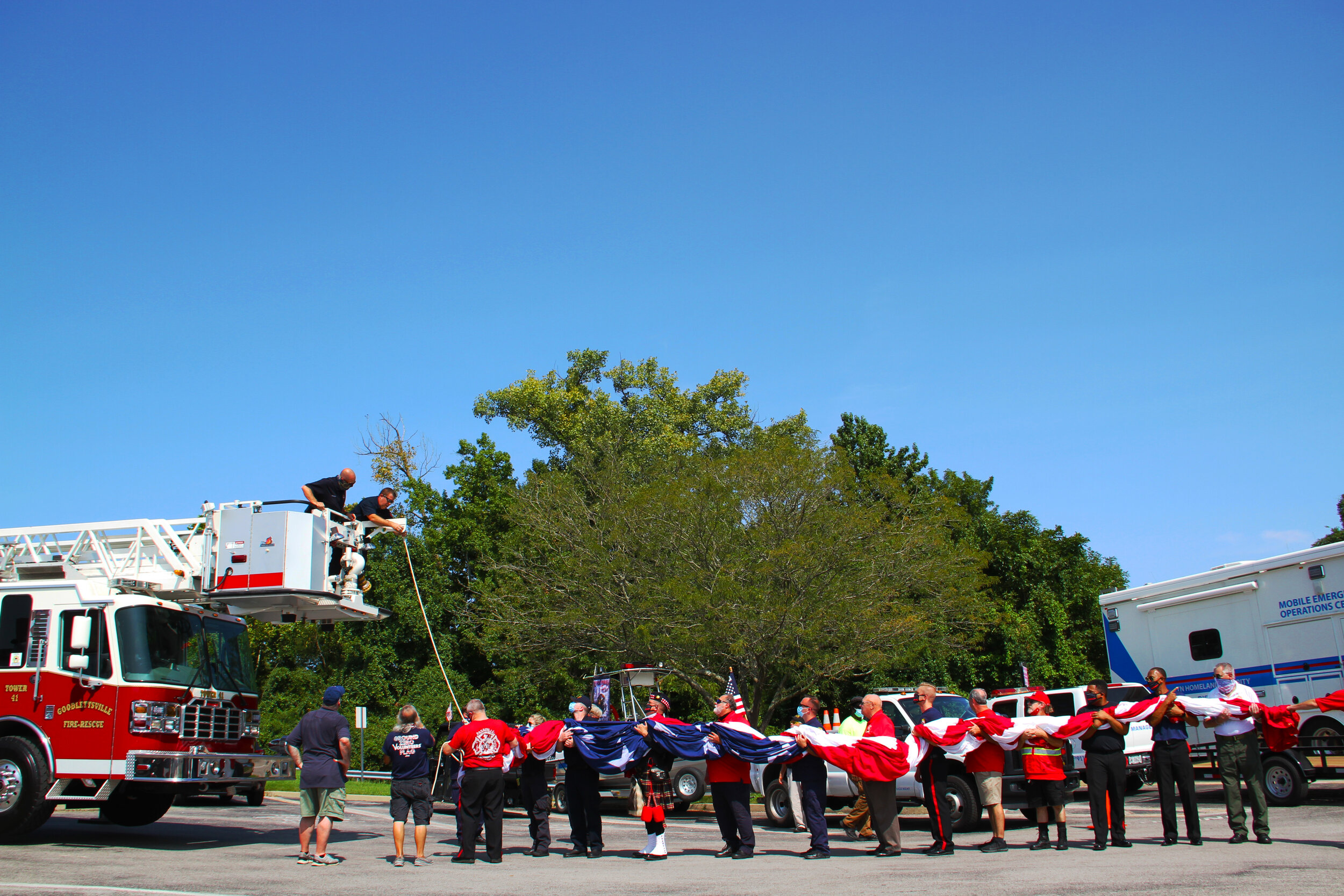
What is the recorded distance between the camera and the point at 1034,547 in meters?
39.9

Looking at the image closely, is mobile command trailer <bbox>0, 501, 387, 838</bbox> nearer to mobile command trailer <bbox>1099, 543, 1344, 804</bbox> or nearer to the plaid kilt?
the plaid kilt

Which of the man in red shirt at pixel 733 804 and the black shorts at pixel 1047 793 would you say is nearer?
the black shorts at pixel 1047 793

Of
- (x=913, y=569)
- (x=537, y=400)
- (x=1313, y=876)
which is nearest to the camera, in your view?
(x=1313, y=876)

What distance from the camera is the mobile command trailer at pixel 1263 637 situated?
46.3ft

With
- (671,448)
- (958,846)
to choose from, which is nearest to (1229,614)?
(958,846)

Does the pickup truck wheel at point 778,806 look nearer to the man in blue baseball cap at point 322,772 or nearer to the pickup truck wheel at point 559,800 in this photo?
the pickup truck wheel at point 559,800

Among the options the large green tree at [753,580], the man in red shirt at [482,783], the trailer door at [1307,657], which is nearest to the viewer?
the man in red shirt at [482,783]

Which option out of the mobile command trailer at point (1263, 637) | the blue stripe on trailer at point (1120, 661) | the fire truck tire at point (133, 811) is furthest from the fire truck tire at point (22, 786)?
the blue stripe on trailer at point (1120, 661)

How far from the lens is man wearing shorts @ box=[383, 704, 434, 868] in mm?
11117

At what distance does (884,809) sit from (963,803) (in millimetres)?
2851

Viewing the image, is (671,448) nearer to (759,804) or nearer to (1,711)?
(759,804)

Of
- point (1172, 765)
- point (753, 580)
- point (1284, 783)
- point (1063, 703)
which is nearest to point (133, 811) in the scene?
point (1172, 765)

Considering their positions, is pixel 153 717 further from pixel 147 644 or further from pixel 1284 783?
pixel 1284 783

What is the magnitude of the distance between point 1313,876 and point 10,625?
13213 mm
